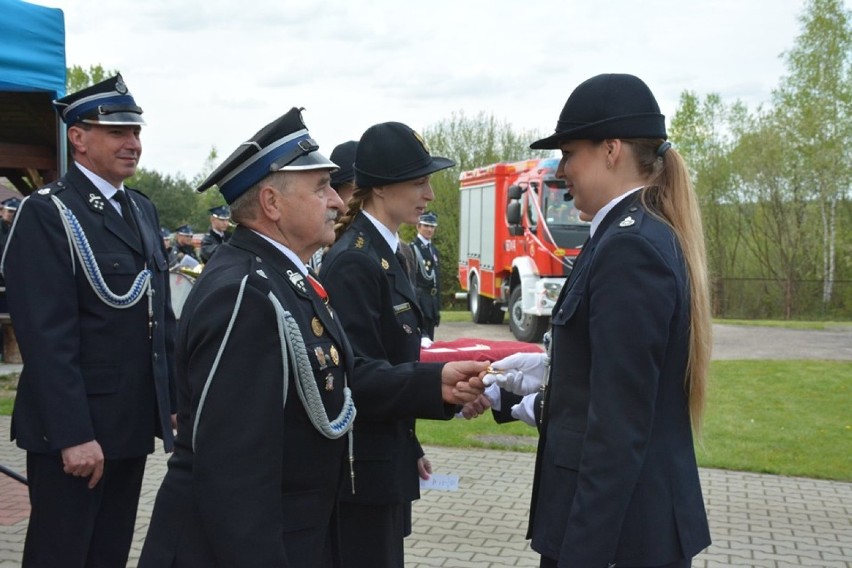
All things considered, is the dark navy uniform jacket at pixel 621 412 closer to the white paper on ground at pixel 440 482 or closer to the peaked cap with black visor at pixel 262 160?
the peaked cap with black visor at pixel 262 160

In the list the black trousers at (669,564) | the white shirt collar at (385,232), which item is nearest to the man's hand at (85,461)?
the white shirt collar at (385,232)

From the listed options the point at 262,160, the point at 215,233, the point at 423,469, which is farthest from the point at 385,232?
the point at 215,233

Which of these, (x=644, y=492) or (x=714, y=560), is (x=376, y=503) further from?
(x=714, y=560)

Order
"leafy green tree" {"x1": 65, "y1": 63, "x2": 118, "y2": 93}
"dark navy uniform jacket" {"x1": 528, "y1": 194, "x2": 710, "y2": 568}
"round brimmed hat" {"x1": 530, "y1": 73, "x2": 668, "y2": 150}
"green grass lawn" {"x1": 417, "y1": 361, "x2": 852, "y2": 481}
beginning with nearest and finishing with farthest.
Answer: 1. "dark navy uniform jacket" {"x1": 528, "y1": 194, "x2": 710, "y2": 568}
2. "round brimmed hat" {"x1": 530, "y1": 73, "x2": 668, "y2": 150}
3. "green grass lawn" {"x1": 417, "y1": 361, "x2": 852, "y2": 481}
4. "leafy green tree" {"x1": 65, "y1": 63, "x2": 118, "y2": 93}

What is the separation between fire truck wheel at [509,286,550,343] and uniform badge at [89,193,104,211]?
13784 millimetres

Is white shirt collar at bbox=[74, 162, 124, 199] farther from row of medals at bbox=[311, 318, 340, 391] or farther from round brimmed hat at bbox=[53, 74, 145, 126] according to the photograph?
row of medals at bbox=[311, 318, 340, 391]

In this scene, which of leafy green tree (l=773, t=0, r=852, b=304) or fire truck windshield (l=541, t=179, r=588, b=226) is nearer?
fire truck windshield (l=541, t=179, r=588, b=226)

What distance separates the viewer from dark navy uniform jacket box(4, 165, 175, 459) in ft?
11.7

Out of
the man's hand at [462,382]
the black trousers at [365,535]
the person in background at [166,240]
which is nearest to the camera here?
the man's hand at [462,382]

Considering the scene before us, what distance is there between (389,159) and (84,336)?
53.3 inches

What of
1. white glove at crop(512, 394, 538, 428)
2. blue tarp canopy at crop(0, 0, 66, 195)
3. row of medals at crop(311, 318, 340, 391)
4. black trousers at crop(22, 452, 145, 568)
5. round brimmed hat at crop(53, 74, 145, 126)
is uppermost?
blue tarp canopy at crop(0, 0, 66, 195)

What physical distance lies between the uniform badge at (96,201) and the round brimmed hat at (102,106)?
0.96ft

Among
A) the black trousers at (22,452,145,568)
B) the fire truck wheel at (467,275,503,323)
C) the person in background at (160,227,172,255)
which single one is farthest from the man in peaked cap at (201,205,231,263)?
the black trousers at (22,452,145,568)

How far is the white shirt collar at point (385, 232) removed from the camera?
359cm
